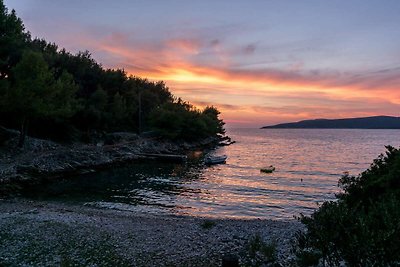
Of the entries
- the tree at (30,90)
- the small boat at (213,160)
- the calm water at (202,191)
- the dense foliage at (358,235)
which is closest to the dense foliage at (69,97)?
the tree at (30,90)

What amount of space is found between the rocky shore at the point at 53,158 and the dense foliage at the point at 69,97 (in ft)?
10.9

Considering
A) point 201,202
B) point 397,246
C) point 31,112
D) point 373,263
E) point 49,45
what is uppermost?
point 49,45

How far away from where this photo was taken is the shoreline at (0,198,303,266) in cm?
1647

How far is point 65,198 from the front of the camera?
3484 cm

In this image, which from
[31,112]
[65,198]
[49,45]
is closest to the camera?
[65,198]

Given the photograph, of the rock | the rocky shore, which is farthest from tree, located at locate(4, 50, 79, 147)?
the rocky shore

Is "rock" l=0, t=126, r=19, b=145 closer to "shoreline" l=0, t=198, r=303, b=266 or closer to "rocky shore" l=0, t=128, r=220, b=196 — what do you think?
"rocky shore" l=0, t=128, r=220, b=196

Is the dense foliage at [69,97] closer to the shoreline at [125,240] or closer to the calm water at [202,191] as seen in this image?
the calm water at [202,191]

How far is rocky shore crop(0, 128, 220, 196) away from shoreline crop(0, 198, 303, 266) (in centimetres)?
1539

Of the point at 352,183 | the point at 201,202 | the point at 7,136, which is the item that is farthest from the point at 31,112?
the point at 352,183

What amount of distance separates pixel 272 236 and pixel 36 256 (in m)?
13.4

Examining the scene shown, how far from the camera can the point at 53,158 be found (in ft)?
166

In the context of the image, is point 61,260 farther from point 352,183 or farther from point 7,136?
point 7,136

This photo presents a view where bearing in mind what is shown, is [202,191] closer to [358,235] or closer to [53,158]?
[53,158]
